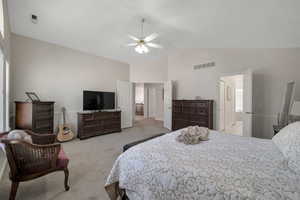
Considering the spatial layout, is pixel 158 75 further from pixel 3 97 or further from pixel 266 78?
pixel 3 97

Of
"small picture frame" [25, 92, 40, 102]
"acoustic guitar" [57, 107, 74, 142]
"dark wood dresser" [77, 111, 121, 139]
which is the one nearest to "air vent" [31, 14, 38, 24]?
"small picture frame" [25, 92, 40, 102]

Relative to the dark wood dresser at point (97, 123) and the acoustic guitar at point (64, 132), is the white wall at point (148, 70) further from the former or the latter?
the acoustic guitar at point (64, 132)

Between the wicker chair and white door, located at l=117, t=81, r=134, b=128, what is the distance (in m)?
4.14

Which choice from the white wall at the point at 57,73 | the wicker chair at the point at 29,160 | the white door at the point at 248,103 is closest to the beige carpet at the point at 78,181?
the wicker chair at the point at 29,160

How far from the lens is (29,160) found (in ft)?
5.72

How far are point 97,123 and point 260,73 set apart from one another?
5.17 metres

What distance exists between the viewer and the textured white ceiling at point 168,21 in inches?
104

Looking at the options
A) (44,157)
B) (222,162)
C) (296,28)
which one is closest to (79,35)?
(44,157)

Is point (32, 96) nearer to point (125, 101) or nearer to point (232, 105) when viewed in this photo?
point (125, 101)

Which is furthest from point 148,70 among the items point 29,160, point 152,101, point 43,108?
point 29,160

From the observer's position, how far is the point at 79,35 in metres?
3.92

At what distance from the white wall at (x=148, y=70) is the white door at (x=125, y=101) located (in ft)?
1.74

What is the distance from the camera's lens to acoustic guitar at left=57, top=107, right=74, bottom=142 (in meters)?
4.09

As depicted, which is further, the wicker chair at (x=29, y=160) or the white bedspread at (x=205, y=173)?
the wicker chair at (x=29, y=160)
